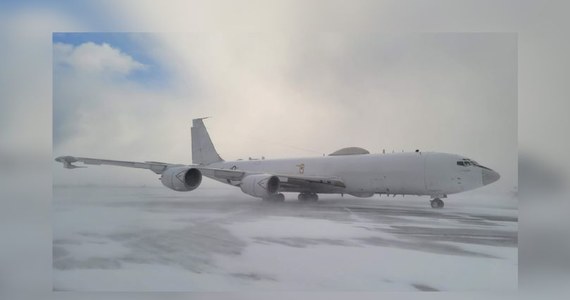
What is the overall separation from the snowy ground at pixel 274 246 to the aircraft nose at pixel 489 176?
13cm

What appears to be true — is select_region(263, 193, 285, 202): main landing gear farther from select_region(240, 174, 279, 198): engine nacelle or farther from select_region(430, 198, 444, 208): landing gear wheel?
select_region(430, 198, 444, 208): landing gear wheel

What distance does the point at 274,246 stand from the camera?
312 cm

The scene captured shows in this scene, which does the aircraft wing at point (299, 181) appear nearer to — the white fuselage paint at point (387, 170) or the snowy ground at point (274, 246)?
the white fuselage paint at point (387, 170)

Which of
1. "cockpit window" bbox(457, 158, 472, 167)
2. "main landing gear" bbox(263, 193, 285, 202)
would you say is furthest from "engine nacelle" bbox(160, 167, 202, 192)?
"cockpit window" bbox(457, 158, 472, 167)

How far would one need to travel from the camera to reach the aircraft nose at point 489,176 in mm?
3061

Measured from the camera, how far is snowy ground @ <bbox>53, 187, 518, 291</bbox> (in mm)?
3027

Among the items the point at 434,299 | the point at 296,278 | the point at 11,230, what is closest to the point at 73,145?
the point at 11,230

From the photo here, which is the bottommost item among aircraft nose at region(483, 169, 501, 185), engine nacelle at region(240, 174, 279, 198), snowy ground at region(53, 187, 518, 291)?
snowy ground at region(53, 187, 518, 291)

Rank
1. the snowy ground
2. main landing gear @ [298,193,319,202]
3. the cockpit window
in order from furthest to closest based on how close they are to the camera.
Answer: main landing gear @ [298,193,319,202]
the cockpit window
the snowy ground

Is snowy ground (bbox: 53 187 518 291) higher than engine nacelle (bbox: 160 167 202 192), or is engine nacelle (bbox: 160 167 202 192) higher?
engine nacelle (bbox: 160 167 202 192)

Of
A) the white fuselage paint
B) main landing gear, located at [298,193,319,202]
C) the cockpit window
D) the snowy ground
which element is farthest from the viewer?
main landing gear, located at [298,193,319,202]

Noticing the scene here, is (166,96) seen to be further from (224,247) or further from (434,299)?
(434,299)

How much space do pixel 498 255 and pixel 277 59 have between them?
219 centimetres

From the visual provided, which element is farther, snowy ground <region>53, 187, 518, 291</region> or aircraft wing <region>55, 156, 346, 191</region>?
aircraft wing <region>55, 156, 346, 191</region>
